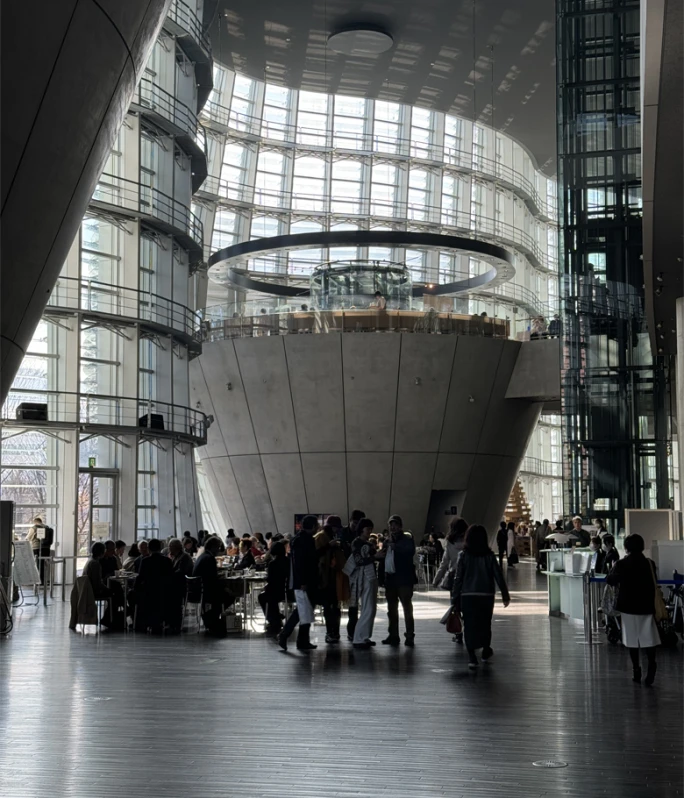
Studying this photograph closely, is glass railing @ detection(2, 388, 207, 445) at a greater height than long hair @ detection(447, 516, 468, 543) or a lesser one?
greater

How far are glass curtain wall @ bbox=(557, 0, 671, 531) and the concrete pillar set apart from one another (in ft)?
59.6

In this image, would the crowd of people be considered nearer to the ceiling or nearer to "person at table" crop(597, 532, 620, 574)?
"person at table" crop(597, 532, 620, 574)

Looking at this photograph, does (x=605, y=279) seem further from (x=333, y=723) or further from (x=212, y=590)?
(x=333, y=723)

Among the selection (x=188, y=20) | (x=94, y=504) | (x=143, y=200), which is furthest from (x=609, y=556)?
(x=188, y=20)

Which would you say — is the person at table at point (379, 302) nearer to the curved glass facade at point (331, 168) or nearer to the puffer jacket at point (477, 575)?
the curved glass facade at point (331, 168)

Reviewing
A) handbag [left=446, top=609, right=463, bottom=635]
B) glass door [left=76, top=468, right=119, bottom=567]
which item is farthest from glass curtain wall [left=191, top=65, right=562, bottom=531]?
handbag [left=446, top=609, right=463, bottom=635]

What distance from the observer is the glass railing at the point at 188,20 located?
29281 mm

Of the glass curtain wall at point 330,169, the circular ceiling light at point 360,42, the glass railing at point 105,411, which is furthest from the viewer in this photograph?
the glass curtain wall at point 330,169

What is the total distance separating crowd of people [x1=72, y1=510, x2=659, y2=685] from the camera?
9.50m

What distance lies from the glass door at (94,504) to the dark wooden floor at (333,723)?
14.0m

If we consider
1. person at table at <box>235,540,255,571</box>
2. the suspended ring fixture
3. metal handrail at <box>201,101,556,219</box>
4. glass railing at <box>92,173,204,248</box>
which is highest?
metal handrail at <box>201,101,556,219</box>

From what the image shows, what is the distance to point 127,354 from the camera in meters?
27.5

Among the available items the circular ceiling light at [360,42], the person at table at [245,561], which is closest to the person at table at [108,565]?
the person at table at [245,561]

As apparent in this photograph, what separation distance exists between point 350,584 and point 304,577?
2.41 feet
